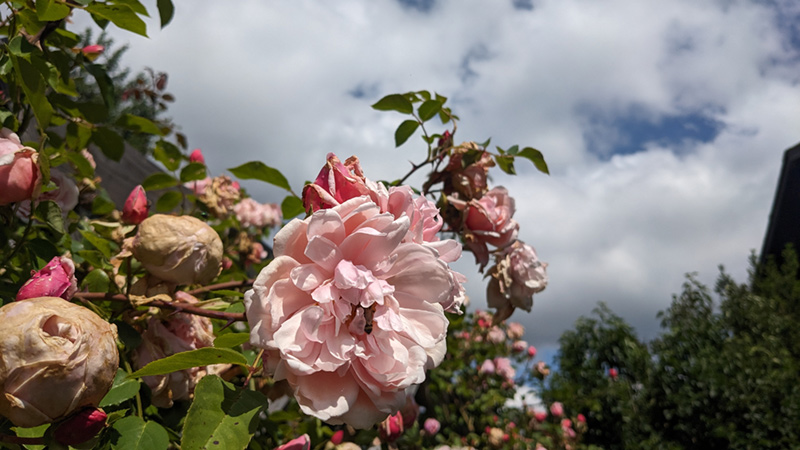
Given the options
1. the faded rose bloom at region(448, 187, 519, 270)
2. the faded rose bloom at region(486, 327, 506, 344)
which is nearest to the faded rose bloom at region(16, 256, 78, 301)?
the faded rose bloom at region(448, 187, 519, 270)

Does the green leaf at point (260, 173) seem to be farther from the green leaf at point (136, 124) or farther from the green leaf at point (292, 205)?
the green leaf at point (136, 124)

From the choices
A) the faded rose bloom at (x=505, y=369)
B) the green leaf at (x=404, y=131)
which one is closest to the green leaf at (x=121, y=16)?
the green leaf at (x=404, y=131)

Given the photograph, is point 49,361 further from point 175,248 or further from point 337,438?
point 337,438

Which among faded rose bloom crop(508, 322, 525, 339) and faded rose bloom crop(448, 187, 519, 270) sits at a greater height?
faded rose bloom crop(508, 322, 525, 339)

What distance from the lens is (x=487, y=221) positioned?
3.10 ft

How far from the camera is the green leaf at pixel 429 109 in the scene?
3.20 ft

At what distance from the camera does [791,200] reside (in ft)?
30.4

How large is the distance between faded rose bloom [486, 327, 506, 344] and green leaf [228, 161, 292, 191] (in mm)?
2600

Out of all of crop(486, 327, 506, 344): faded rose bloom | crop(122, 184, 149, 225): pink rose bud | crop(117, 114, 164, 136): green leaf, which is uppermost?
crop(486, 327, 506, 344): faded rose bloom

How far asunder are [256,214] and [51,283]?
1.95 meters

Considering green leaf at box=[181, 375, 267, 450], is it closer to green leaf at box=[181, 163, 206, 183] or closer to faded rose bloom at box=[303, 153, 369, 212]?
faded rose bloom at box=[303, 153, 369, 212]

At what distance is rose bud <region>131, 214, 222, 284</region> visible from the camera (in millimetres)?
653

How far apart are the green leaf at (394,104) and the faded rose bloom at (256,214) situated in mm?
1518

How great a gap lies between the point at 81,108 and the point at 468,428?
2.38 metres
